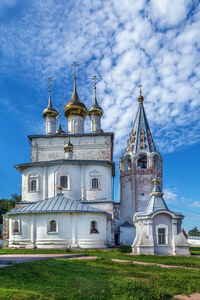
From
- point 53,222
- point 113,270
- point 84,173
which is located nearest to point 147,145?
point 84,173

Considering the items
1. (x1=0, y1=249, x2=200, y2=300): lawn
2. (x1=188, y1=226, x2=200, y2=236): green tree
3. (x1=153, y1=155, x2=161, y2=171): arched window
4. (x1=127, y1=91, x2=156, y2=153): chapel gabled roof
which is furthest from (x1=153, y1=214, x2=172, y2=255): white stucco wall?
(x1=188, y1=226, x2=200, y2=236): green tree

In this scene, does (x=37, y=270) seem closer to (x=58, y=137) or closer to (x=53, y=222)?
(x=53, y=222)

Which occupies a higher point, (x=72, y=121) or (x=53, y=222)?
(x=72, y=121)

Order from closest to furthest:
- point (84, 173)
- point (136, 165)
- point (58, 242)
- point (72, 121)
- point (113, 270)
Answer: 1. point (113, 270)
2. point (58, 242)
3. point (84, 173)
4. point (136, 165)
5. point (72, 121)

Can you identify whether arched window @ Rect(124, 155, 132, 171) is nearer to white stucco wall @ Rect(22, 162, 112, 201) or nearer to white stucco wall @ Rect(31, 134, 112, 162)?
white stucco wall @ Rect(31, 134, 112, 162)

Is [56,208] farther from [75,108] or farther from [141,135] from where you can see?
[75,108]

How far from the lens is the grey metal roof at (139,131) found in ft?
89.0

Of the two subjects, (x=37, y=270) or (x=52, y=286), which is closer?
(x=52, y=286)

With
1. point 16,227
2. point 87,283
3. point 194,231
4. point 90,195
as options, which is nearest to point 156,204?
point 90,195

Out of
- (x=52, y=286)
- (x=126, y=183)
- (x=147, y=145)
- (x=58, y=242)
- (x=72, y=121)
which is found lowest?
(x=58, y=242)

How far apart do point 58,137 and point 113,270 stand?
1935 cm

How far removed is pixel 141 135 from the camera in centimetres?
2762

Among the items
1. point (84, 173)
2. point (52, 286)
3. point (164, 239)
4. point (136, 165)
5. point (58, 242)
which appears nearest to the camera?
point (52, 286)

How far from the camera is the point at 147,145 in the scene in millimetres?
27062
